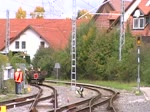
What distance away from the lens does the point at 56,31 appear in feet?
269

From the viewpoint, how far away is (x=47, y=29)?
81.1m

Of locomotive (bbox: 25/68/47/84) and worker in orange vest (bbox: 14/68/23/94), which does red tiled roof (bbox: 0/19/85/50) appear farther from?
worker in orange vest (bbox: 14/68/23/94)

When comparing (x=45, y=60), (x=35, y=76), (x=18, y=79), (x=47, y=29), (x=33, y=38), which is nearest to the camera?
(x=18, y=79)

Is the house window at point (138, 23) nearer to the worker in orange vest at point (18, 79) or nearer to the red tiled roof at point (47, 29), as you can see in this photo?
the red tiled roof at point (47, 29)

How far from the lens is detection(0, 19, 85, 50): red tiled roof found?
3007 inches

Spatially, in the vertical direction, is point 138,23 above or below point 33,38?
above

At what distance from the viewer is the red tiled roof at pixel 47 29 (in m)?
76.4

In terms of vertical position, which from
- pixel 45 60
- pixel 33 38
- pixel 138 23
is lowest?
pixel 45 60

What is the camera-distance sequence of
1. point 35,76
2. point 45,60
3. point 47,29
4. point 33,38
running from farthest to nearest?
1. point 47,29
2. point 33,38
3. point 45,60
4. point 35,76

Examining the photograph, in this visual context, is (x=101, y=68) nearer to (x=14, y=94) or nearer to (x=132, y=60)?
(x=132, y=60)

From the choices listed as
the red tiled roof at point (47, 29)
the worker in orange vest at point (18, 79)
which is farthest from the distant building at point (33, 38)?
the worker in orange vest at point (18, 79)

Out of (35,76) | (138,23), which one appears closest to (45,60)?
(138,23)

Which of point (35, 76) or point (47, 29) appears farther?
point (47, 29)

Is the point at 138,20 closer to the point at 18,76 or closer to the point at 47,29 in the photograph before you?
the point at 47,29
